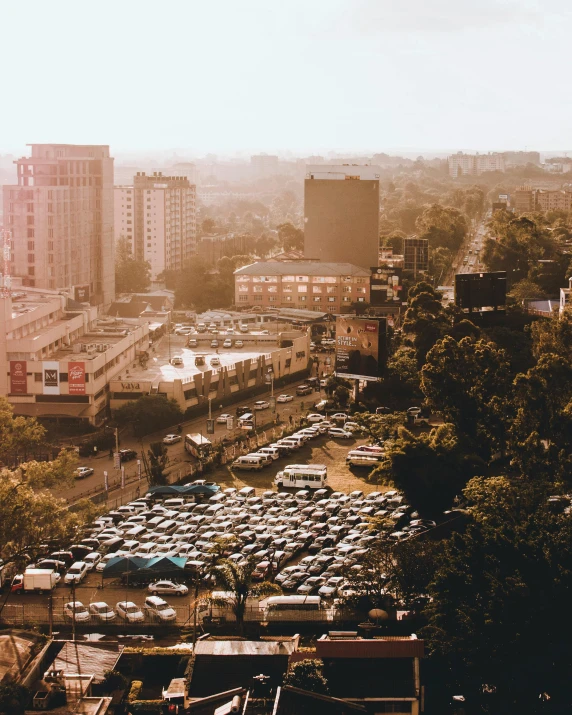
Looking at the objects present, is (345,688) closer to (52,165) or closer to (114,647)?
(114,647)

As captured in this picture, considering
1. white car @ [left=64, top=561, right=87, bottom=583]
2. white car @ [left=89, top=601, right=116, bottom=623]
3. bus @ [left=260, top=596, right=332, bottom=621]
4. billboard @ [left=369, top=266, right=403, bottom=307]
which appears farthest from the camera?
billboard @ [left=369, top=266, right=403, bottom=307]

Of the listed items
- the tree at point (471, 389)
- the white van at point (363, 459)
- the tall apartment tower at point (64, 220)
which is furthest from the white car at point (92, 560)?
the tall apartment tower at point (64, 220)

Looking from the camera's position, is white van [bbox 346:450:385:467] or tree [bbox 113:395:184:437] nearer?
white van [bbox 346:450:385:467]

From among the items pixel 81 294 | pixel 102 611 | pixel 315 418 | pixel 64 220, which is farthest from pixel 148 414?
pixel 64 220

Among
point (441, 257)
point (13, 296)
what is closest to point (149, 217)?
point (441, 257)

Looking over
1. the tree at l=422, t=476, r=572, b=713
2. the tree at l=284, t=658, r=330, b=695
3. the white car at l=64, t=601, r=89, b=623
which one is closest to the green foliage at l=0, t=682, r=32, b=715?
the white car at l=64, t=601, r=89, b=623

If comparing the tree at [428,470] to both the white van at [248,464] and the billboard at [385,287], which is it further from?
the billboard at [385,287]

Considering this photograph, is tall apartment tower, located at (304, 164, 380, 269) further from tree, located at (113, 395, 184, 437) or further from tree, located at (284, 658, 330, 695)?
tree, located at (284, 658, 330, 695)

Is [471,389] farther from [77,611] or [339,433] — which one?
[77,611]

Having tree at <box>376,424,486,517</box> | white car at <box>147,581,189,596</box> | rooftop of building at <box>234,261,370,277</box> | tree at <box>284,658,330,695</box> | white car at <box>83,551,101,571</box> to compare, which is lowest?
white car at <box>147,581,189,596</box>
